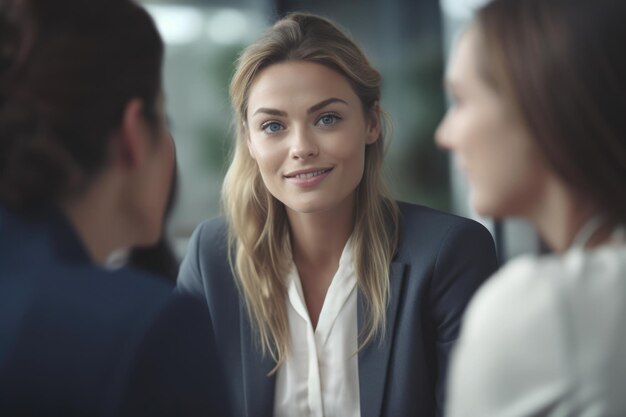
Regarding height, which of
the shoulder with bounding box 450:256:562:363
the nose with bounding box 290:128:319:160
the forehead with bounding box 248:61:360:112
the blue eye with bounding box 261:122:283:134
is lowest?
the shoulder with bounding box 450:256:562:363

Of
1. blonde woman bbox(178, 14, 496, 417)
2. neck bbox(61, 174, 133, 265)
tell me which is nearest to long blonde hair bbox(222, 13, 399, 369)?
blonde woman bbox(178, 14, 496, 417)

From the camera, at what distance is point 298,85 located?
6.12 ft

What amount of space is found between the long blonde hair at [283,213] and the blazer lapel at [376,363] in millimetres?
19

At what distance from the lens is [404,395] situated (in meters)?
1.73

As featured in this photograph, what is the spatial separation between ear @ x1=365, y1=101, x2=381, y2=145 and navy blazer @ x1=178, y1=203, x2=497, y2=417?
0.87ft

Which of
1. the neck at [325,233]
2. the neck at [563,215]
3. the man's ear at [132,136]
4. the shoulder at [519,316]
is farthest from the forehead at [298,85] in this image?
the shoulder at [519,316]

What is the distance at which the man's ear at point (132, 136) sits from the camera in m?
1.01

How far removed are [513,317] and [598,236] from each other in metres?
0.20

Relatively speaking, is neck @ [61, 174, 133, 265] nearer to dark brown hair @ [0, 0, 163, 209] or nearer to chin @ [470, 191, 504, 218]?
dark brown hair @ [0, 0, 163, 209]

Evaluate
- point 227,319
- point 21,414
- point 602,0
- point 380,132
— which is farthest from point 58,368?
point 380,132

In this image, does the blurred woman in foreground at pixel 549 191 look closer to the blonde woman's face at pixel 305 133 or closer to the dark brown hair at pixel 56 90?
the dark brown hair at pixel 56 90

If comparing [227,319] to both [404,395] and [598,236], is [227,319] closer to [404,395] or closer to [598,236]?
[404,395]

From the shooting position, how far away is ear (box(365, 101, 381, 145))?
6.62 feet

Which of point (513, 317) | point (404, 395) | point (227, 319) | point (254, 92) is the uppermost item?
point (254, 92)
